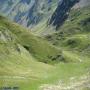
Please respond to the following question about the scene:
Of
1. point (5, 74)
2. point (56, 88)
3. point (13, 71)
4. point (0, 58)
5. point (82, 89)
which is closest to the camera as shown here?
point (82, 89)

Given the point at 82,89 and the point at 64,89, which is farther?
the point at 64,89

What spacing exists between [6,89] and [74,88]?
22.7 metres

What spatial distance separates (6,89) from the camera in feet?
352

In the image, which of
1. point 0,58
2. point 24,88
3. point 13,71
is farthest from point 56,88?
point 0,58

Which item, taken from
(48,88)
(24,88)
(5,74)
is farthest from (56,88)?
(5,74)

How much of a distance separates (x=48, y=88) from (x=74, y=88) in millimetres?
11635

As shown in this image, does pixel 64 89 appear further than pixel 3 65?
No

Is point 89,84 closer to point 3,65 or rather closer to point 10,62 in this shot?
point 3,65

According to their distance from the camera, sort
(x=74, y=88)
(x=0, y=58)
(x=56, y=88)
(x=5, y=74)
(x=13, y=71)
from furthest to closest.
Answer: (x=0, y=58) → (x=13, y=71) → (x=5, y=74) → (x=56, y=88) → (x=74, y=88)

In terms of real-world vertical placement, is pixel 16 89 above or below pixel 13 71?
above

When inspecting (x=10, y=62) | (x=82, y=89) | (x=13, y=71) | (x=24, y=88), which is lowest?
(x=10, y=62)

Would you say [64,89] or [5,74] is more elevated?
[64,89]

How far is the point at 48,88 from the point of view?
106 meters

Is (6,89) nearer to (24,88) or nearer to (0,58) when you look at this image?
(24,88)
